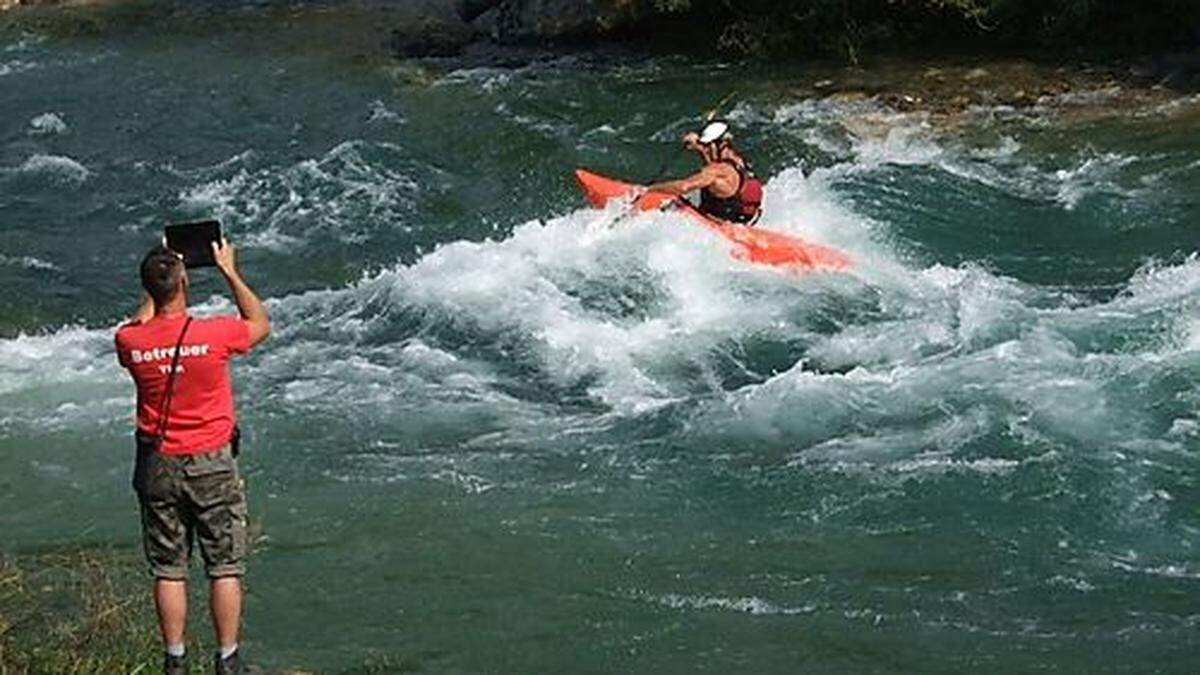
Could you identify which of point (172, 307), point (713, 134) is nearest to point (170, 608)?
point (172, 307)

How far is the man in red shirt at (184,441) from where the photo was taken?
6621mm

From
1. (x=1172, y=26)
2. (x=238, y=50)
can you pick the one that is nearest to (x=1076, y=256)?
(x=1172, y=26)

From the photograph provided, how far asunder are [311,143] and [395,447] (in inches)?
322

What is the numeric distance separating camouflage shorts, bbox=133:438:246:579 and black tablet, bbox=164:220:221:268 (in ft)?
2.36

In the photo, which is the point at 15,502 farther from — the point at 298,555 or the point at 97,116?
the point at 97,116

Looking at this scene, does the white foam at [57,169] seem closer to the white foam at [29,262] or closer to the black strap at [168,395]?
the white foam at [29,262]

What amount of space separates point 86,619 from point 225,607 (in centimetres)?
144

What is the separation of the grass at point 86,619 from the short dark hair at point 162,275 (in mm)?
1452

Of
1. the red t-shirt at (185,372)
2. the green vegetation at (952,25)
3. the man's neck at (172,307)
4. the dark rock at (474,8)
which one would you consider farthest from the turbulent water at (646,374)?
the dark rock at (474,8)

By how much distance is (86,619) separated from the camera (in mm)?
7930

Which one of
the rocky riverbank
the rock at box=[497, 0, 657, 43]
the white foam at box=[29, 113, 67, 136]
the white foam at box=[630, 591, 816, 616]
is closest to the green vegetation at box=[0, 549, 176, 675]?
the white foam at box=[630, 591, 816, 616]

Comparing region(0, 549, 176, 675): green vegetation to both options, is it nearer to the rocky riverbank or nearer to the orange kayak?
the orange kayak

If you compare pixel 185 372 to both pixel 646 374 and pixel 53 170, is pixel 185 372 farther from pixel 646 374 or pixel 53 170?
pixel 53 170

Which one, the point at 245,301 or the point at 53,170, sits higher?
the point at 245,301
